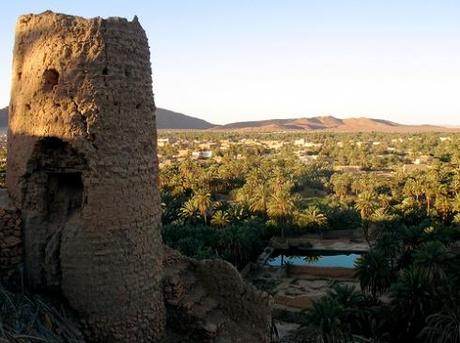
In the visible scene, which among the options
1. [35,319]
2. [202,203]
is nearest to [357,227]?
[202,203]

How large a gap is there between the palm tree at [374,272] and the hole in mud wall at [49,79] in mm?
20271

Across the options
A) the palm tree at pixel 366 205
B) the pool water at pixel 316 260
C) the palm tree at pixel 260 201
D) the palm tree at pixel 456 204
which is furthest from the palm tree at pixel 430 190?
the palm tree at pixel 260 201

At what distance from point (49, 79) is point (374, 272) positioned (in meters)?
20.4

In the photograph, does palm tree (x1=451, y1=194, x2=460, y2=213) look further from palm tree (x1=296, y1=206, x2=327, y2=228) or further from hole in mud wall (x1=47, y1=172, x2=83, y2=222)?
hole in mud wall (x1=47, y1=172, x2=83, y2=222)

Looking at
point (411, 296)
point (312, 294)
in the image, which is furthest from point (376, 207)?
point (411, 296)

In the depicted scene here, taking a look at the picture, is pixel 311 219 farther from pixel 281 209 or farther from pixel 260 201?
pixel 260 201

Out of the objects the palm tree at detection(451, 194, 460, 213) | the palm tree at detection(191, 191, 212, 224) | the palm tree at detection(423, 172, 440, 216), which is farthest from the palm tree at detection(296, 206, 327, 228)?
the palm tree at detection(451, 194, 460, 213)

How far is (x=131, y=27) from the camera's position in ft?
29.9

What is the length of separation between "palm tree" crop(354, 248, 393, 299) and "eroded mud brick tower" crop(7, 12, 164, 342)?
1825cm

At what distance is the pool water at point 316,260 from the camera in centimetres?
3959

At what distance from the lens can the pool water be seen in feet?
130

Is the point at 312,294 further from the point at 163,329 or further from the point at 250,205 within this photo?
the point at 163,329

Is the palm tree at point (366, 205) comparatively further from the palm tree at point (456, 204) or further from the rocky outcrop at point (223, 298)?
the rocky outcrop at point (223, 298)

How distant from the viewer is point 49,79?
8.89 m
